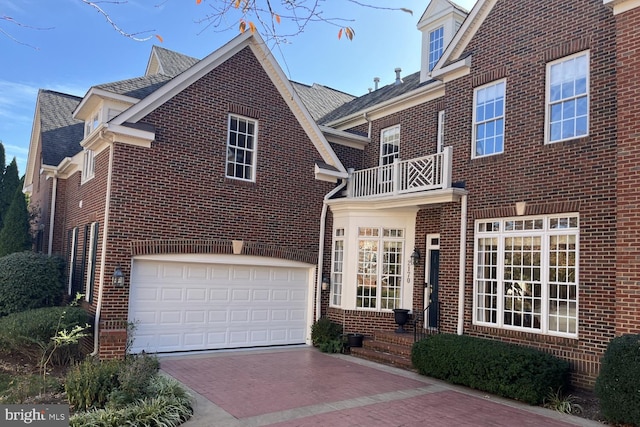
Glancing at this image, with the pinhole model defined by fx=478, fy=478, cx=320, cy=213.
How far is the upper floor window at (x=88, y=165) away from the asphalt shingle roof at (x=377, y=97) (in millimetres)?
7949

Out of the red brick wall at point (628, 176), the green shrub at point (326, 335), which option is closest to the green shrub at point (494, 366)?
the red brick wall at point (628, 176)

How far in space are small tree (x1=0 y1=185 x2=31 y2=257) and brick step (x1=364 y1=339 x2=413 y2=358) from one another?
13.1 meters

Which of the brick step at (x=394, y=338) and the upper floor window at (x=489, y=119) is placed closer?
Answer: the upper floor window at (x=489, y=119)

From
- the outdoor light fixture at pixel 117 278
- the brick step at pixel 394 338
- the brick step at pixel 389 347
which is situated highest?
the outdoor light fixture at pixel 117 278

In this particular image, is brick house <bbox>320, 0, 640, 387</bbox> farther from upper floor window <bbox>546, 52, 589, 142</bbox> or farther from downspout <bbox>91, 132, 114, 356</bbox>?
downspout <bbox>91, 132, 114, 356</bbox>

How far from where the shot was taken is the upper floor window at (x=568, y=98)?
9214 mm

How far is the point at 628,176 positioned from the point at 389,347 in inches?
254

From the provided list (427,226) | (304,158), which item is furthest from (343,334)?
(304,158)

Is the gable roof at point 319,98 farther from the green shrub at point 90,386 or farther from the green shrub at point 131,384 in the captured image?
the green shrub at point 90,386

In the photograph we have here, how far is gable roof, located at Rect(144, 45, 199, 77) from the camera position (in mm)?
16166

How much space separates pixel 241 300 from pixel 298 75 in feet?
25.6

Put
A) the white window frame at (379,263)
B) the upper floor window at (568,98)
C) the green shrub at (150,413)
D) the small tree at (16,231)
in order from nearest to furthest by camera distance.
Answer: the green shrub at (150,413)
the upper floor window at (568,98)
the white window frame at (379,263)
the small tree at (16,231)

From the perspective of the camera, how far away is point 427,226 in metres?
13.0

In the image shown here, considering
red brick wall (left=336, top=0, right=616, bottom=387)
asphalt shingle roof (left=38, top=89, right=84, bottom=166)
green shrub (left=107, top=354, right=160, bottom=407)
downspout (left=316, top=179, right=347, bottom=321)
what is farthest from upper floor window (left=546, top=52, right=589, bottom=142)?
asphalt shingle roof (left=38, top=89, right=84, bottom=166)
